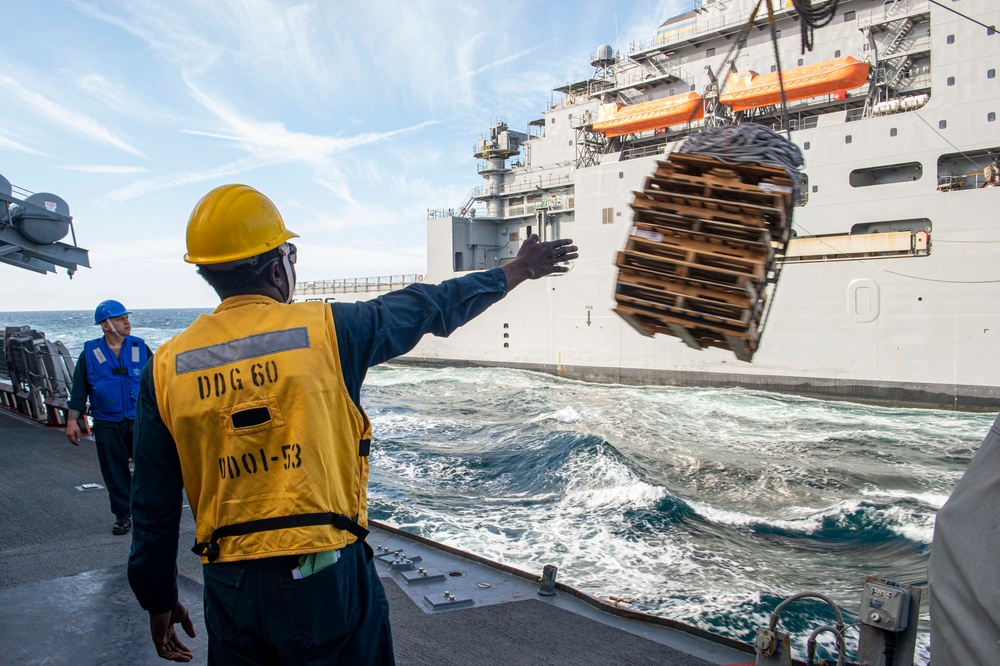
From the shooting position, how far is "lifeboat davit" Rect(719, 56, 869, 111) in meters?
15.0

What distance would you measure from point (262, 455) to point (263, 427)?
0.20ft

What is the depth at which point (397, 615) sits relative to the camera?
319cm

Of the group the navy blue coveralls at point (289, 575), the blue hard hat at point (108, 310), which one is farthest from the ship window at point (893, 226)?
the navy blue coveralls at point (289, 575)

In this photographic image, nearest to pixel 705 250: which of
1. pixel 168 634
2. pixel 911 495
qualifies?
pixel 168 634

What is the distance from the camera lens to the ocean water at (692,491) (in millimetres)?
5875

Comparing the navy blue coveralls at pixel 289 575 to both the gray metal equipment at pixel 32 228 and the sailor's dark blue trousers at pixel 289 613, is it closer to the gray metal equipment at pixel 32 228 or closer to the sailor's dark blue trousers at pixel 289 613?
the sailor's dark blue trousers at pixel 289 613

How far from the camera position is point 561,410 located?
48.6 ft

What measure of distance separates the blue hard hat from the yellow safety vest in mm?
3592

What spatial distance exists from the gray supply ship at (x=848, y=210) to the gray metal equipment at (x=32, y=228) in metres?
11.2

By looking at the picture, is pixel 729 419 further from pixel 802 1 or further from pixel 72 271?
pixel 72 271

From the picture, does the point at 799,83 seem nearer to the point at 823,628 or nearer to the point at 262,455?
the point at 823,628

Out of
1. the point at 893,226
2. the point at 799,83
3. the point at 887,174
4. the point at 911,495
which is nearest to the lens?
the point at 911,495

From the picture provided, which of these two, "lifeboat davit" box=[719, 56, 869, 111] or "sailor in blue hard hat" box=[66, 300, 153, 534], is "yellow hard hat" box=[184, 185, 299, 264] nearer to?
"sailor in blue hard hat" box=[66, 300, 153, 534]

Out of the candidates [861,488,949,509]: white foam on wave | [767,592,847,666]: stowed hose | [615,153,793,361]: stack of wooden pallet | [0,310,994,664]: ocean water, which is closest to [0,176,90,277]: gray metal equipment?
[0,310,994,664]: ocean water
